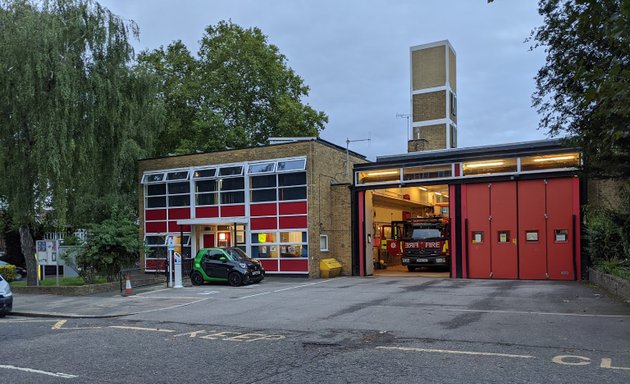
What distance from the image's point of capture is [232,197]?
2608 centimetres

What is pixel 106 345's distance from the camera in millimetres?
9914

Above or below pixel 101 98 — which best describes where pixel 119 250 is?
below

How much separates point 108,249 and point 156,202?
7.62 meters

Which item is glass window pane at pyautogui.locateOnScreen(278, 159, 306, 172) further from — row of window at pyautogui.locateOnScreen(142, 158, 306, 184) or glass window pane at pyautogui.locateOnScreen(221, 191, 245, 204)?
glass window pane at pyautogui.locateOnScreen(221, 191, 245, 204)

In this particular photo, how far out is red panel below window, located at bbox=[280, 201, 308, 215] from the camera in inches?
952

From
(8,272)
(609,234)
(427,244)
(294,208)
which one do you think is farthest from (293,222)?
(8,272)

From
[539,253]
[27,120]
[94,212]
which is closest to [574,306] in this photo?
[539,253]

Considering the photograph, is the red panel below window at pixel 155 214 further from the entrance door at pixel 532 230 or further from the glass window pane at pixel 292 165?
the entrance door at pixel 532 230

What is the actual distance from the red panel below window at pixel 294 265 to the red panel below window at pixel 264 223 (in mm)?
1725

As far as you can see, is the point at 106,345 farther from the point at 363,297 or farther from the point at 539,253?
the point at 539,253

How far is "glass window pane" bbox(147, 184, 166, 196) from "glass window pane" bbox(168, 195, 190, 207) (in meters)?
0.63

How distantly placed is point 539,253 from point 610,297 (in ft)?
21.1

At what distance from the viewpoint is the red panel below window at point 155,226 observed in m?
28.0

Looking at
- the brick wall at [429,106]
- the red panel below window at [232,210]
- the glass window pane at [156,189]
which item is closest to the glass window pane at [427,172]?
the red panel below window at [232,210]
